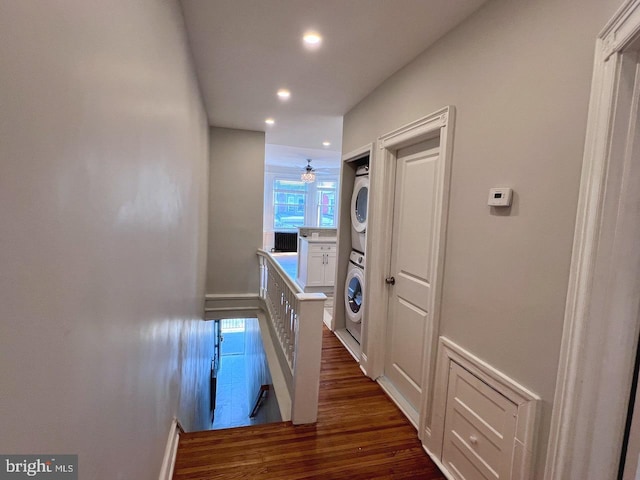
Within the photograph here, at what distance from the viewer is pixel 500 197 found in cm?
145

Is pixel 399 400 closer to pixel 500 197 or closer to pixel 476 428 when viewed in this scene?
pixel 476 428

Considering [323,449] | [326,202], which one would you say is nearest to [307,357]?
[323,449]

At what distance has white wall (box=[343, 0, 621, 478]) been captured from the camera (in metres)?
1.19

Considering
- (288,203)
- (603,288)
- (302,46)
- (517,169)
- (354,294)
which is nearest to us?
(603,288)

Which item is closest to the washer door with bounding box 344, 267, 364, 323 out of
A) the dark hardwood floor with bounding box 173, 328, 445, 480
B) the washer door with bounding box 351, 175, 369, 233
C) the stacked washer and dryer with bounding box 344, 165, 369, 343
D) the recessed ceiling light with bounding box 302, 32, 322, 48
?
the stacked washer and dryer with bounding box 344, 165, 369, 343

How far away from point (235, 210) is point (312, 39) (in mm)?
2948

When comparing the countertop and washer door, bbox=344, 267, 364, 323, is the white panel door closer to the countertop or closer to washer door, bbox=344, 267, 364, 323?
washer door, bbox=344, 267, 364, 323

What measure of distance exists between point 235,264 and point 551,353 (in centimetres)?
406

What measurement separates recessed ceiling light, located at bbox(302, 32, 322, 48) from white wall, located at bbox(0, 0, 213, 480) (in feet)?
3.05

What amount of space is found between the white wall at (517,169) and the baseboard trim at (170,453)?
1.65 meters

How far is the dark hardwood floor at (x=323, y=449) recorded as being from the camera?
69.4 inches

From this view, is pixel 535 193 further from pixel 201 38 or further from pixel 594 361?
pixel 201 38

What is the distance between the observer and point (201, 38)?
2064 mm

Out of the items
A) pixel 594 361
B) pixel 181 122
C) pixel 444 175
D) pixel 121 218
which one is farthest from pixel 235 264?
pixel 594 361
